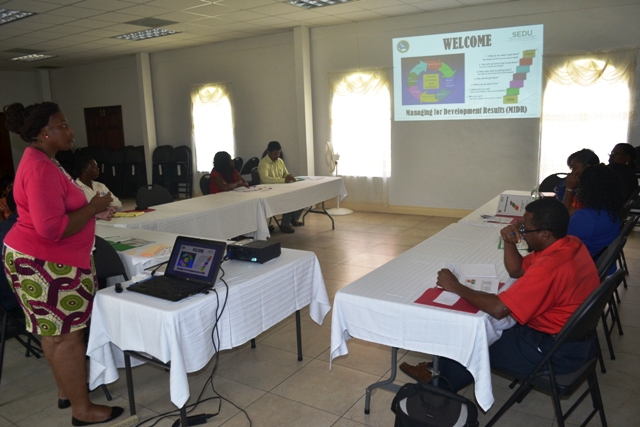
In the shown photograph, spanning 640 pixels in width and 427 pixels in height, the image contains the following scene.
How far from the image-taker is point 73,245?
2201 millimetres

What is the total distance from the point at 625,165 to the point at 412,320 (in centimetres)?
352

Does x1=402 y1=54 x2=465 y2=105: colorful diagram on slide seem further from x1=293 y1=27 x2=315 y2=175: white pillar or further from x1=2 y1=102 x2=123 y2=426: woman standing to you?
x1=2 y1=102 x2=123 y2=426: woman standing

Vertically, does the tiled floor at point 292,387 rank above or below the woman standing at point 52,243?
below

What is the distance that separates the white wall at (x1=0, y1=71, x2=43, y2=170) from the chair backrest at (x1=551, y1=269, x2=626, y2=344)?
12.2m

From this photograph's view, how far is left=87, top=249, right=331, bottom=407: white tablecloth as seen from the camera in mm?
1997

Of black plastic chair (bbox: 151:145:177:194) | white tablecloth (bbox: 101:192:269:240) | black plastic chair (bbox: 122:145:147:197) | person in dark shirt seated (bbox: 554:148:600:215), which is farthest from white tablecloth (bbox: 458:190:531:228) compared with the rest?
black plastic chair (bbox: 122:145:147:197)

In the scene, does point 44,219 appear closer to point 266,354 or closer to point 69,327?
point 69,327

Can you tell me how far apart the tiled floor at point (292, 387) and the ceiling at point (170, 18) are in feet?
13.1

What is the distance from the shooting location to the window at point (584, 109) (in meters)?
5.71

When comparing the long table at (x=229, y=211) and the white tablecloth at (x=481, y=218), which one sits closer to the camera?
the white tablecloth at (x=481, y=218)

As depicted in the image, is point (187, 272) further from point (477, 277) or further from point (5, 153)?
point (5, 153)

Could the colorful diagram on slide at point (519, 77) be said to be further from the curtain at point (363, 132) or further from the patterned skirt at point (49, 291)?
the patterned skirt at point (49, 291)

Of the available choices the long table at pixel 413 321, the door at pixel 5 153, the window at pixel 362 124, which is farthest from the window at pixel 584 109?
the door at pixel 5 153

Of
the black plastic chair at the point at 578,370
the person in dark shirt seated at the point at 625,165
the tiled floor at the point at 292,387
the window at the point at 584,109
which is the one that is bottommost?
the tiled floor at the point at 292,387
